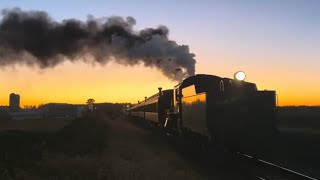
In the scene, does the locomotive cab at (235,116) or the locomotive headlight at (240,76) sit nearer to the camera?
the locomotive cab at (235,116)

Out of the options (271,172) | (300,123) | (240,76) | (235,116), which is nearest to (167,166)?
(235,116)

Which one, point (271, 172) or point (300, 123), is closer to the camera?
point (271, 172)

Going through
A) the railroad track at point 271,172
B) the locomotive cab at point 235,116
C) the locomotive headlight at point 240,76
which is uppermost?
the locomotive headlight at point 240,76

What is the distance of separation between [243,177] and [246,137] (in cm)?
239

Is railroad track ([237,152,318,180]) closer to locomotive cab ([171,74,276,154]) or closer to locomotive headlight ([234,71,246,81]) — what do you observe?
locomotive cab ([171,74,276,154])

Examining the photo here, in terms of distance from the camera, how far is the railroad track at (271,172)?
1570 cm

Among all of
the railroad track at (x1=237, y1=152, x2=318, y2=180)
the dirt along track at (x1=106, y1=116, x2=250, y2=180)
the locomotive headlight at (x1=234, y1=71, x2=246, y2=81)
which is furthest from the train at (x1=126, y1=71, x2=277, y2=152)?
the dirt along track at (x1=106, y1=116, x2=250, y2=180)

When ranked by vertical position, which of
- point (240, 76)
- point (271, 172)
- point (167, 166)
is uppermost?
point (240, 76)

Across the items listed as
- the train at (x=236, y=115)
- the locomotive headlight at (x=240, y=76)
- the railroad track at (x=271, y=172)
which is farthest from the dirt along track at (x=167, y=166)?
the locomotive headlight at (x=240, y=76)

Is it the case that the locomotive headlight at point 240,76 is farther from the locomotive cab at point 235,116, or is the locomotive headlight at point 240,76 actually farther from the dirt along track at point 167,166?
the dirt along track at point 167,166

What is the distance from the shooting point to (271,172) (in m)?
17.2

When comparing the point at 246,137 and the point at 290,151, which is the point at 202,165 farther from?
the point at 290,151

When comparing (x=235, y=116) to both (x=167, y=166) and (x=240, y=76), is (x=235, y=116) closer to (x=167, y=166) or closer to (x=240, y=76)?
(x=167, y=166)

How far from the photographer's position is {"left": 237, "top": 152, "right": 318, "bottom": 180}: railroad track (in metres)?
15.7
